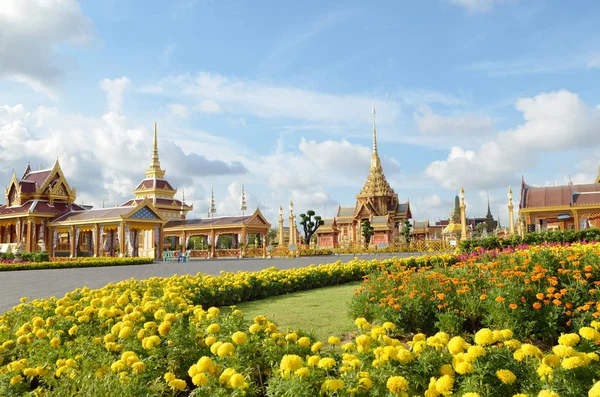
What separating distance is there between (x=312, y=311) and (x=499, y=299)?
137 inches

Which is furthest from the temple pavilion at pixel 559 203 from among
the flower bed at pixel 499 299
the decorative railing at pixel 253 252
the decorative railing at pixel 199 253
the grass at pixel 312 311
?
the decorative railing at pixel 199 253

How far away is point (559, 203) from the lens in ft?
93.4

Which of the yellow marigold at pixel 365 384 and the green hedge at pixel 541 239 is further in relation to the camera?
the green hedge at pixel 541 239

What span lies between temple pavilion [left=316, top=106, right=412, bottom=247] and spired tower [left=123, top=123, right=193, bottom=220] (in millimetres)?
17841

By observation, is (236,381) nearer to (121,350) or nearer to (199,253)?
(121,350)

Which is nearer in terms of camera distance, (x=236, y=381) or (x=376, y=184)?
(x=236, y=381)

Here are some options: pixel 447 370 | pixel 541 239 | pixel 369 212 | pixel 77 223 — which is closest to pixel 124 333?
pixel 447 370

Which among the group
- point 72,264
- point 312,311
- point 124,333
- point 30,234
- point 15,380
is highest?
point 30,234

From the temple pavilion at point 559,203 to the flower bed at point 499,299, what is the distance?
23.3 meters

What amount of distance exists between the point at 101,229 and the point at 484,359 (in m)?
→ 32.2

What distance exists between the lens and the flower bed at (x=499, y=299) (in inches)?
221

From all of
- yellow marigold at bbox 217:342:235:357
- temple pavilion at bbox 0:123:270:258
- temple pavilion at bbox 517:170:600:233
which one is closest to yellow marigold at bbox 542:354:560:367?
yellow marigold at bbox 217:342:235:357

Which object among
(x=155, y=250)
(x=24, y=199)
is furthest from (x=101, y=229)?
(x=24, y=199)

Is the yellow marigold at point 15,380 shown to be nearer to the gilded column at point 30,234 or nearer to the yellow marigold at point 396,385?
the yellow marigold at point 396,385
